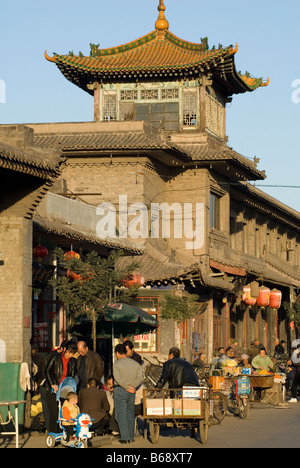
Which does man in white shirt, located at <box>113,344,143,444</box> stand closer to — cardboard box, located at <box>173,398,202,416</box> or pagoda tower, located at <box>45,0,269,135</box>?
cardboard box, located at <box>173,398,202,416</box>

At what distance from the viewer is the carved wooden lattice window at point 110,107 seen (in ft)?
143

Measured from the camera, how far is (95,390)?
17.1 meters

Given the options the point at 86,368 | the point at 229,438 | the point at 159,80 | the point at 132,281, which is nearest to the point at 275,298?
the point at 159,80

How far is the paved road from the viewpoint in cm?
1675

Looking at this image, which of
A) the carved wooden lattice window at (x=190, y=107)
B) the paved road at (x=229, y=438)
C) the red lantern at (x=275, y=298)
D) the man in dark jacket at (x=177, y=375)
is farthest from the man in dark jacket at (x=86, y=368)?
the red lantern at (x=275, y=298)

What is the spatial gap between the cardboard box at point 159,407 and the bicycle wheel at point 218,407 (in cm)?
408

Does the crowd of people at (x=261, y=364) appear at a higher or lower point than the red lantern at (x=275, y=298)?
lower

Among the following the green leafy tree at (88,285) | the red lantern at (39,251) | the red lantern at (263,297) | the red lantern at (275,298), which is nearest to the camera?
the green leafy tree at (88,285)

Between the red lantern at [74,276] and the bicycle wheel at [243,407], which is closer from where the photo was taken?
the bicycle wheel at [243,407]

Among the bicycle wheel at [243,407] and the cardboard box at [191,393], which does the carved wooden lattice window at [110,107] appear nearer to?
the bicycle wheel at [243,407]

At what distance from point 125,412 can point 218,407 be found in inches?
170

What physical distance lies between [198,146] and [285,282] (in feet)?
44.6
